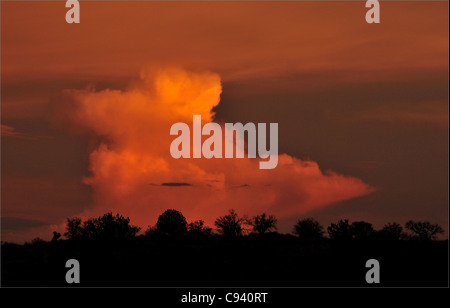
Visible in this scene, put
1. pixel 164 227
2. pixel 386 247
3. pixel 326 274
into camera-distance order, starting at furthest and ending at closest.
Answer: pixel 164 227, pixel 386 247, pixel 326 274

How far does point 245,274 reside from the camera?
7462 cm

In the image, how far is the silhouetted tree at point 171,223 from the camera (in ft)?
354

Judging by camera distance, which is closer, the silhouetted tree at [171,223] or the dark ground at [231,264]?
the dark ground at [231,264]

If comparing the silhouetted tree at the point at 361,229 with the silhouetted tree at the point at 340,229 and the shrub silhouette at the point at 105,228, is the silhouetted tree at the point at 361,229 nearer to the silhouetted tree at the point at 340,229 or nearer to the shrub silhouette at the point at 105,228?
the silhouetted tree at the point at 340,229

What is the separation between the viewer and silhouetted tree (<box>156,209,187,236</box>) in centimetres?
10781

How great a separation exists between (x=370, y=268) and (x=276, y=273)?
973 centimetres

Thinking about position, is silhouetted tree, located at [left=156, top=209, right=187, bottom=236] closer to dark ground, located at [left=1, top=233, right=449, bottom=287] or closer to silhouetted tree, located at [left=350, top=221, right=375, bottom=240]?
dark ground, located at [left=1, top=233, right=449, bottom=287]

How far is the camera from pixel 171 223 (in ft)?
356

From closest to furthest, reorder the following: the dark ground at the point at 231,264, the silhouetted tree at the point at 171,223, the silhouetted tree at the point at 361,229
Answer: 1. the dark ground at the point at 231,264
2. the silhouetted tree at the point at 361,229
3. the silhouetted tree at the point at 171,223

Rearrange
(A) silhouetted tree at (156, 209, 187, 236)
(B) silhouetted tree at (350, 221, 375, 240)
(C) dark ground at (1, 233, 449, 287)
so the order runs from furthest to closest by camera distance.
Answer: (A) silhouetted tree at (156, 209, 187, 236), (B) silhouetted tree at (350, 221, 375, 240), (C) dark ground at (1, 233, 449, 287)

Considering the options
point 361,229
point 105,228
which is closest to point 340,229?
point 361,229

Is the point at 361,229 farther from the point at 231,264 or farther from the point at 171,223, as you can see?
the point at 231,264
